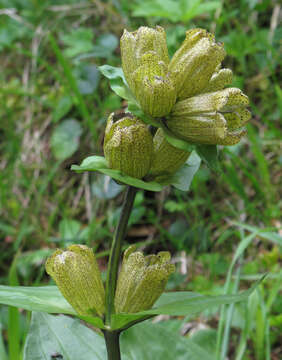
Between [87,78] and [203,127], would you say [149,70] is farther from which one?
[87,78]

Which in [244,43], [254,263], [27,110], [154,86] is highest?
[154,86]

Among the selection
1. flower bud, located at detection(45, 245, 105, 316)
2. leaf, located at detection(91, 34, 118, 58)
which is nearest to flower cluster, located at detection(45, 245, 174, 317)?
flower bud, located at detection(45, 245, 105, 316)

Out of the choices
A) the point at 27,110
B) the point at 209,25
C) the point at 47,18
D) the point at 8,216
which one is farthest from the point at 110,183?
the point at 47,18

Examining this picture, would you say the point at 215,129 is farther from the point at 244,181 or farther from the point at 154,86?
the point at 244,181

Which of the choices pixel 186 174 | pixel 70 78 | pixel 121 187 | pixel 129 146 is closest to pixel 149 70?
pixel 129 146

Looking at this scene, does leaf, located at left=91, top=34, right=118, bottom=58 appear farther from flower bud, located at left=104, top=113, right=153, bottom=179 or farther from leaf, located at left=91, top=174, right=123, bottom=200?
flower bud, located at left=104, top=113, right=153, bottom=179

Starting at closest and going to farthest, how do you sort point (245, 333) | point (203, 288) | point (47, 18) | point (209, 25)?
point (245, 333) → point (203, 288) → point (209, 25) → point (47, 18)
